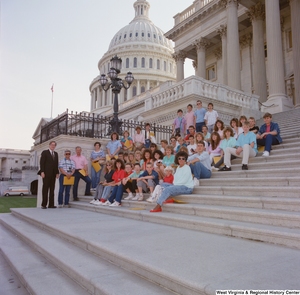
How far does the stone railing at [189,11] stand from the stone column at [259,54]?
6024 mm

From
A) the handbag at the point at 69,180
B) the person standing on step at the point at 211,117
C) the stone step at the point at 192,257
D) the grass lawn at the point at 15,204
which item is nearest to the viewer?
the stone step at the point at 192,257

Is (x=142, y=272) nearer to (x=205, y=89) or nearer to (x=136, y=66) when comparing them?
(x=205, y=89)

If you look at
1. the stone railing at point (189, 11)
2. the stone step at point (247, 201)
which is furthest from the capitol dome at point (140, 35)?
the stone step at point (247, 201)

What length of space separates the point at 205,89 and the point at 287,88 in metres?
10.8

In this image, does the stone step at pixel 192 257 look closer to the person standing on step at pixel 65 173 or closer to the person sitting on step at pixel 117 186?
the person sitting on step at pixel 117 186

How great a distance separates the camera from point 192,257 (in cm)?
331

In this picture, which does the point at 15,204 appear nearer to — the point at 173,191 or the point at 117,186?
the point at 117,186

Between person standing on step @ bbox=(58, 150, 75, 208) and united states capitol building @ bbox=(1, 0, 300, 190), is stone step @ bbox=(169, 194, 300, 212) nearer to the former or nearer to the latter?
person standing on step @ bbox=(58, 150, 75, 208)

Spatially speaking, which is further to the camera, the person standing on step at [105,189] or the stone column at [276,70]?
the stone column at [276,70]

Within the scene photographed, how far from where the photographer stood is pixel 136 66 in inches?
3479

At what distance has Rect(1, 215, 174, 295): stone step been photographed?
287cm

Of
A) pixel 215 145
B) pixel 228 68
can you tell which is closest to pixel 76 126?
pixel 215 145

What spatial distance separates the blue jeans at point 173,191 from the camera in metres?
6.45

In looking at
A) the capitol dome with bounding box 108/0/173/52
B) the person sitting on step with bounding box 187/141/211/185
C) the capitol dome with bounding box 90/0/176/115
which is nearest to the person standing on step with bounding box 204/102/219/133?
the person sitting on step with bounding box 187/141/211/185
